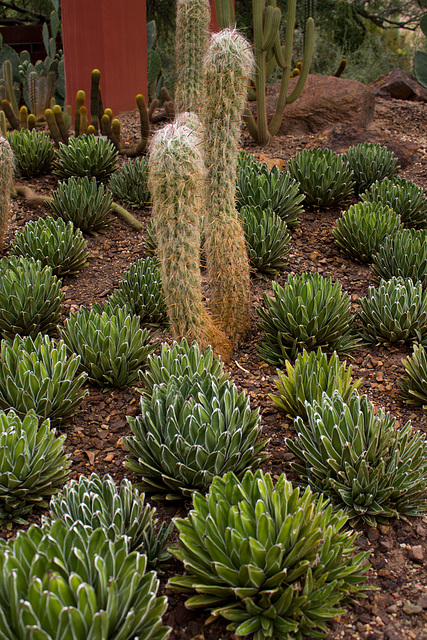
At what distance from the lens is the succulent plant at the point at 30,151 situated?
6.07 meters

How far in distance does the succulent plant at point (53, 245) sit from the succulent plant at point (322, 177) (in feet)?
7.64

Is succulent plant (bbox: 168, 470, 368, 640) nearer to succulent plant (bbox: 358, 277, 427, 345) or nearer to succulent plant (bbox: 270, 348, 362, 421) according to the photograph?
succulent plant (bbox: 270, 348, 362, 421)

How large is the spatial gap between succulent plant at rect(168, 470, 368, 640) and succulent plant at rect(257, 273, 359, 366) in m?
1.65

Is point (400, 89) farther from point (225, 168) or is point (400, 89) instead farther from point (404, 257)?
point (225, 168)

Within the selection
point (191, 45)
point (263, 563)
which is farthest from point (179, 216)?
point (191, 45)

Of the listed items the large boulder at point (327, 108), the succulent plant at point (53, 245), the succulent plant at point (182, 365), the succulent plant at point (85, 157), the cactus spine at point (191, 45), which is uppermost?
the cactus spine at point (191, 45)

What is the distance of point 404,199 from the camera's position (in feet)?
18.3

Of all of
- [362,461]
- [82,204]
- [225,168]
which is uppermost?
[225,168]

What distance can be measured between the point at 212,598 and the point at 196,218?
6.69 feet

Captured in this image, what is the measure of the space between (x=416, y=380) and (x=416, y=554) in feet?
3.95

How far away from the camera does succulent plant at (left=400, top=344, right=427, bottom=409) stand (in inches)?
136

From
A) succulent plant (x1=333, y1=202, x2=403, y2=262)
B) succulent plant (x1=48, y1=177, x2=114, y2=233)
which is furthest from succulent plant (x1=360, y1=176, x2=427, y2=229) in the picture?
succulent plant (x1=48, y1=177, x2=114, y2=233)

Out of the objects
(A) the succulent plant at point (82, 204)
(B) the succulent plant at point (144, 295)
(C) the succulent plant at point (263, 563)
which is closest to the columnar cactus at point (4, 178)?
(A) the succulent plant at point (82, 204)

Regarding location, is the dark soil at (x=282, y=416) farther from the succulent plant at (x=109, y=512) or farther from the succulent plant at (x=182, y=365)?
the succulent plant at (x=182, y=365)
